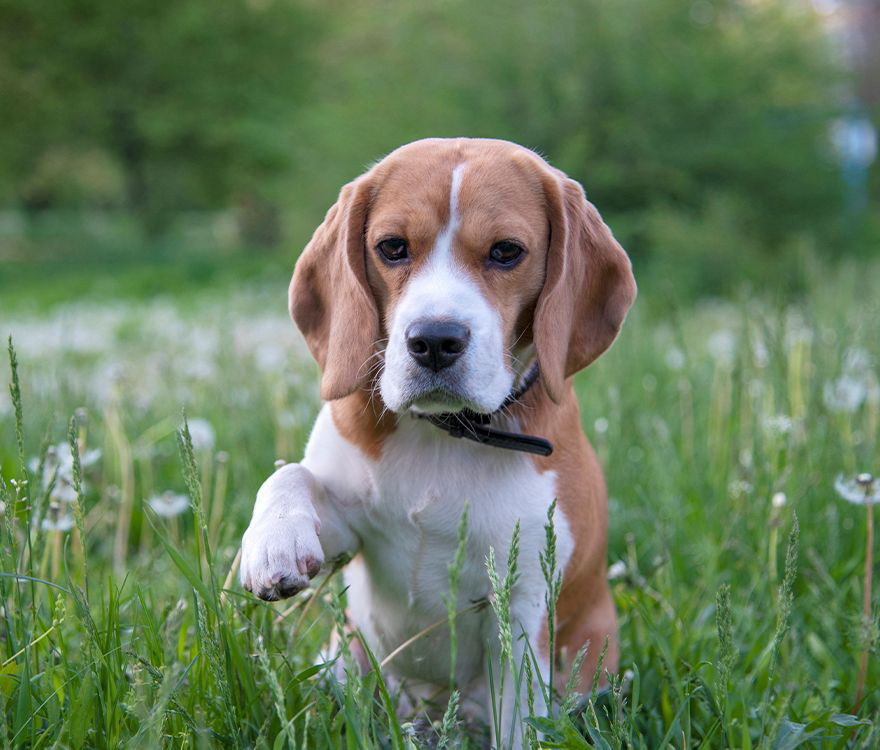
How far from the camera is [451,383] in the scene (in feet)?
8.02

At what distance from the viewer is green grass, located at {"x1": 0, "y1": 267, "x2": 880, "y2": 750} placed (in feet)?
6.85

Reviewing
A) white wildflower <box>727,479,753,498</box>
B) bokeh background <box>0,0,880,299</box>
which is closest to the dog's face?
white wildflower <box>727,479,753,498</box>

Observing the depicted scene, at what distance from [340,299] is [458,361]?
47 cm

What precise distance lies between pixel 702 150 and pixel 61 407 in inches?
368

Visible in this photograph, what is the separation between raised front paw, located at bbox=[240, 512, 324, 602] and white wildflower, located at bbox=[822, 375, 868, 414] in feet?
7.81

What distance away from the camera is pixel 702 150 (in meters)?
12.1

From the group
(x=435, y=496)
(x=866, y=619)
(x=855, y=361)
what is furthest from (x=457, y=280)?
(x=855, y=361)

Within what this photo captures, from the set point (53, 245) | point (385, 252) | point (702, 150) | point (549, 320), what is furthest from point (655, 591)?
point (53, 245)

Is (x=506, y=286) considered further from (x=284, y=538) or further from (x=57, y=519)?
(x=57, y=519)

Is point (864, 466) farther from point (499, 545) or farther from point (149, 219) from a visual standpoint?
point (149, 219)

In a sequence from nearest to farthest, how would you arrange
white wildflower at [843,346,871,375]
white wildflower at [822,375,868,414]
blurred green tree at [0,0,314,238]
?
white wildflower at [822,375,868,414] < white wildflower at [843,346,871,375] < blurred green tree at [0,0,314,238]

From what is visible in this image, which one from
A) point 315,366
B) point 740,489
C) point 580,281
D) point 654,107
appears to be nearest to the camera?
point 580,281

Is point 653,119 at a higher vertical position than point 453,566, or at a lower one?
higher

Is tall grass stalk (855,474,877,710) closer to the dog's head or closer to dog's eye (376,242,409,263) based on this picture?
the dog's head
